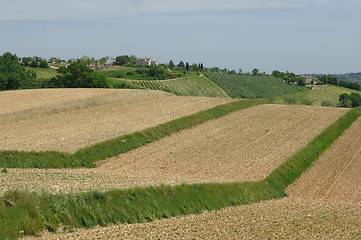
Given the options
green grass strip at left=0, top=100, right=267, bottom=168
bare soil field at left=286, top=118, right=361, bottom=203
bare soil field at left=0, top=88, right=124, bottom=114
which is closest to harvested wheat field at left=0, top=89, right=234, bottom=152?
bare soil field at left=0, top=88, right=124, bottom=114

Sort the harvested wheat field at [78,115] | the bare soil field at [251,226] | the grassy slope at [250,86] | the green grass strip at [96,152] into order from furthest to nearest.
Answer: the grassy slope at [250,86] < the harvested wheat field at [78,115] < the green grass strip at [96,152] < the bare soil field at [251,226]

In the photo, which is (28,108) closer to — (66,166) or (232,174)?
(66,166)

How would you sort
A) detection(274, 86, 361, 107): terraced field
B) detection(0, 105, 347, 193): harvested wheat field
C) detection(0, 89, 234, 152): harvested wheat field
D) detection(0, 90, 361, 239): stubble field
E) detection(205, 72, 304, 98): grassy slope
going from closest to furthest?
detection(0, 90, 361, 239): stubble field
detection(0, 105, 347, 193): harvested wheat field
detection(0, 89, 234, 152): harvested wheat field
detection(274, 86, 361, 107): terraced field
detection(205, 72, 304, 98): grassy slope

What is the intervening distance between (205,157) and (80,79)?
61.4 meters

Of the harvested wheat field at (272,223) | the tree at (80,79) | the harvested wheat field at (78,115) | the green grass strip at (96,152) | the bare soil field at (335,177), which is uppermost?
the tree at (80,79)

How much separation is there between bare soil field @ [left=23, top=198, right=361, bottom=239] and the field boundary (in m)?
0.67

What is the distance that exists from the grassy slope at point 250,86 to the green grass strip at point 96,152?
98.5 metres

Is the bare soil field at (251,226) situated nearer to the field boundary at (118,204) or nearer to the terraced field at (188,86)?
the field boundary at (118,204)

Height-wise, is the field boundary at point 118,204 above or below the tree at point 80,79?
below

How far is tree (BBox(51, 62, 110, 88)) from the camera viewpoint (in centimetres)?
9050

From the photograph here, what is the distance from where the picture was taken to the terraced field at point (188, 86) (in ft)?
A: 448

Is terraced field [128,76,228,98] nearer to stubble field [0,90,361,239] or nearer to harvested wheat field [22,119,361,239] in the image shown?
stubble field [0,90,361,239]

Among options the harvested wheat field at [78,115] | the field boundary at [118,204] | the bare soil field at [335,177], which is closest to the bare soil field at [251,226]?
the field boundary at [118,204]

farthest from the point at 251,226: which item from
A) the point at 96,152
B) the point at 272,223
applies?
the point at 96,152
